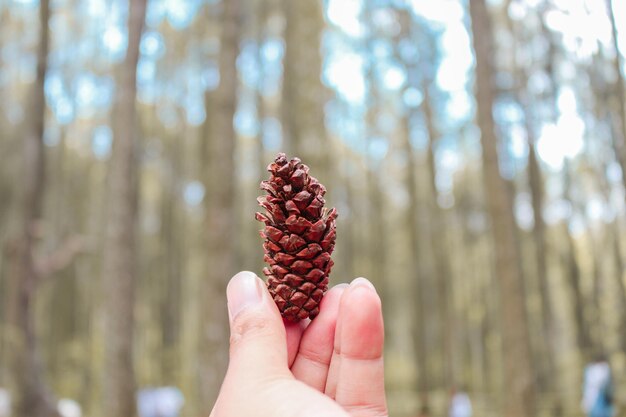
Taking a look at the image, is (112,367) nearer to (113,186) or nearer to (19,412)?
(113,186)

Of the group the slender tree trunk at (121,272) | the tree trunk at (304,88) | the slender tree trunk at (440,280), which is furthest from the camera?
the tree trunk at (304,88)

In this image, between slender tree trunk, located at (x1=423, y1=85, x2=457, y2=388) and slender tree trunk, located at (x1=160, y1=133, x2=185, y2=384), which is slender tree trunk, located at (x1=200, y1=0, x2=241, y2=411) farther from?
slender tree trunk, located at (x1=160, y1=133, x2=185, y2=384)

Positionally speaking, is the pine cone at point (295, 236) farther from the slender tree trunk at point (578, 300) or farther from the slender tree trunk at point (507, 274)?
the slender tree trunk at point (578, 300)

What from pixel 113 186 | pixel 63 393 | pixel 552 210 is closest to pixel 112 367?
pixel 113 186

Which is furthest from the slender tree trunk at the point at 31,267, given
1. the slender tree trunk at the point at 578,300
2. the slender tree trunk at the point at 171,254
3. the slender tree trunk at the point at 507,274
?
the slender tree trunk at the point at 578,300

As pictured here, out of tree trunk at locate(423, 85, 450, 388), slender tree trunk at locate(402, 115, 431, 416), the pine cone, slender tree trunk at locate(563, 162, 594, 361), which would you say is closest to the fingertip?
the pine cone

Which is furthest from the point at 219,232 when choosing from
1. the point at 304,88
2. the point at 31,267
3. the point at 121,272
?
the point at 304,88

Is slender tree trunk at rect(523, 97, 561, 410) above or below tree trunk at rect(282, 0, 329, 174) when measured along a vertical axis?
below

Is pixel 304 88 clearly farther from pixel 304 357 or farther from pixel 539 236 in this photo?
pixel 304 357
